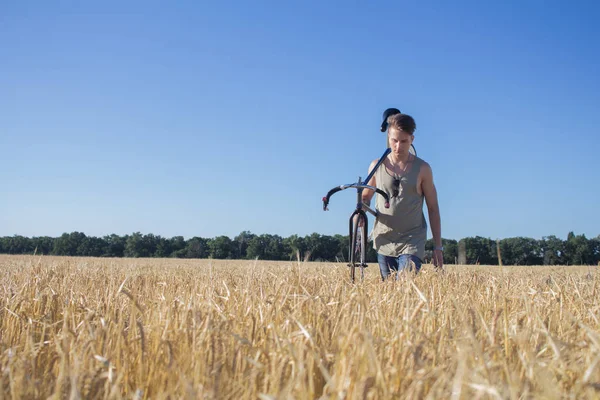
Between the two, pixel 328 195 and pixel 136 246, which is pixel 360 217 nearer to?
pixel 328 195

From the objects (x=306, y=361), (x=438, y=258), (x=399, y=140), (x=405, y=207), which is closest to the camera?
(x=306, y=361)

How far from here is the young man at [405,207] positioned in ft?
18.9

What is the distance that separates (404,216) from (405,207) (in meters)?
0.10

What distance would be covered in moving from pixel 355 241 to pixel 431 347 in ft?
12.5

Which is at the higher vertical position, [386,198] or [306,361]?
[386,198]

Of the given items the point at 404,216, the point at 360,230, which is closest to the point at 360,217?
the point at 360,230

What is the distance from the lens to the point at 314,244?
66.9m

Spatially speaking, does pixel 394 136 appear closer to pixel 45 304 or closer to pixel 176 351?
pixel 45 304

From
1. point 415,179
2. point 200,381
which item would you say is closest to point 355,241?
point 415,179

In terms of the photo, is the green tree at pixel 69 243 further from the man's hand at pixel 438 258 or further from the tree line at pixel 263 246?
the man's hand at pixel 438 258

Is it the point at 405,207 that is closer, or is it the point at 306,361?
the point at 306,361

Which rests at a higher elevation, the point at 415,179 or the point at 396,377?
the point at 415,179

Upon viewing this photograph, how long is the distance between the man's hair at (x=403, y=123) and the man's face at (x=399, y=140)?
4cm

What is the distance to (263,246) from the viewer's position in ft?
219
